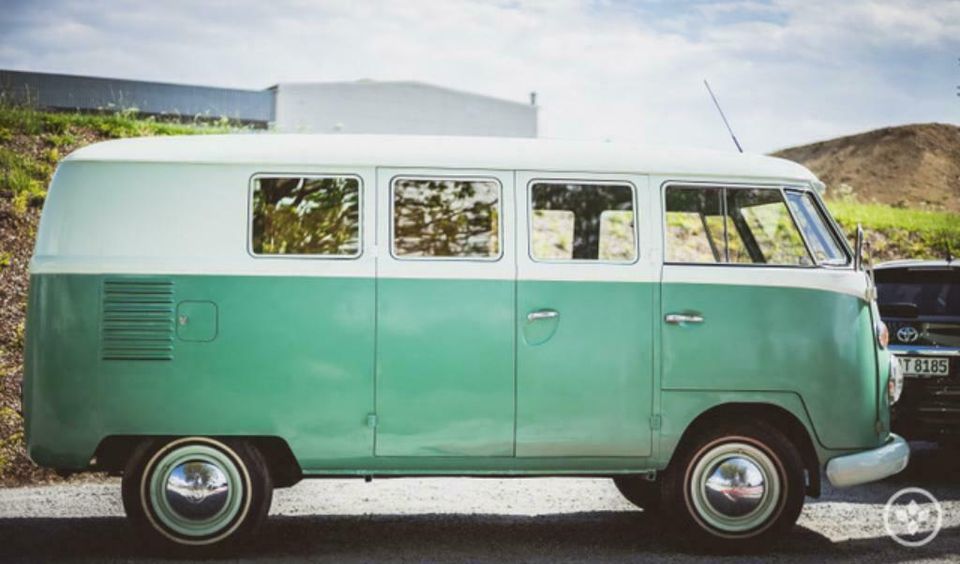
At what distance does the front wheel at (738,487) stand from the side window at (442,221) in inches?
70.3

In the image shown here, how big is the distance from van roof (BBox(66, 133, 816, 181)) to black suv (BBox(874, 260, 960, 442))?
107 inches

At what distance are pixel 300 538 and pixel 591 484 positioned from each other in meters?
3.17

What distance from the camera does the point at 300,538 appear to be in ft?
22.4

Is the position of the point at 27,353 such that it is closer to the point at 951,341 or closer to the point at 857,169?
the point at 951,341

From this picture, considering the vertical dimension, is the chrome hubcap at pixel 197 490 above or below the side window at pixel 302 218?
below

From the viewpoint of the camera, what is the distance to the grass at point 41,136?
48.3 ft

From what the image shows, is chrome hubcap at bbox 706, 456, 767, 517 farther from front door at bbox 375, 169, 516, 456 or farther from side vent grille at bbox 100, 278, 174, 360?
side vent grille at bbox 100, 278, 174, 360

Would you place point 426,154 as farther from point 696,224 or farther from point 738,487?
point 738,487

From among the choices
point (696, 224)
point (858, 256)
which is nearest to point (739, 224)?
point (696, 224)

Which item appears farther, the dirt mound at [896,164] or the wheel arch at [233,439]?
the dirt mound at [896,164]

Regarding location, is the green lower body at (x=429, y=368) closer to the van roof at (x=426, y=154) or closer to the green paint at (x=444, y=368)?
the green paint at (x=444, y=368)

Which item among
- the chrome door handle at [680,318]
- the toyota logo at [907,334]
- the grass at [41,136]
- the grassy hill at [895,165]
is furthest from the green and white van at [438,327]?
the grassy hill at [895,165]

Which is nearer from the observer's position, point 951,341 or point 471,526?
point 471,526

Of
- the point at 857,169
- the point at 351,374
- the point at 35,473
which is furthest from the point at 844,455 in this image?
the point at 857,169
